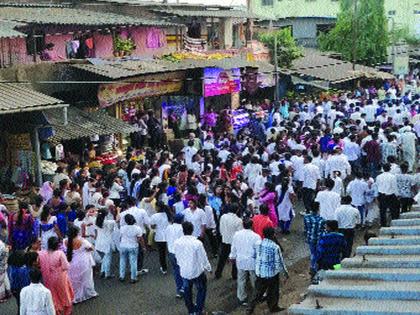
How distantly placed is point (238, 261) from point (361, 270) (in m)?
4.57

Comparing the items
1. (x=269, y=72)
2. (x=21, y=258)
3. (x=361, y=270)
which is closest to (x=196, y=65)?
(x=269, y=72)

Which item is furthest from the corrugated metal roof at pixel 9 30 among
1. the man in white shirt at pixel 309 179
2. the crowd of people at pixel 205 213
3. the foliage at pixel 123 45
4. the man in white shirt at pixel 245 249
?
the man in white shirt at pixel 245 249

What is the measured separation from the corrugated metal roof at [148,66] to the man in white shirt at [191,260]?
9041mm

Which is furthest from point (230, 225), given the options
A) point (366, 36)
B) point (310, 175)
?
point (366, 36)

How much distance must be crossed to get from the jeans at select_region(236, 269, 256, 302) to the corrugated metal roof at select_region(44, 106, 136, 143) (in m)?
7.37

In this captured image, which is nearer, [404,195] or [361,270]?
[361,270]

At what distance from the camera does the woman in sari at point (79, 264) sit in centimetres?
1038

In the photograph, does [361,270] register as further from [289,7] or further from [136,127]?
[289,7]

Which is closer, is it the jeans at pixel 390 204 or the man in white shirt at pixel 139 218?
the man in white shirt at pixel 139 218

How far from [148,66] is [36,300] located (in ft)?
42.0

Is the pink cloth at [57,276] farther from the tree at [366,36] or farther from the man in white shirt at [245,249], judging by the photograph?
the tree at [366,36]

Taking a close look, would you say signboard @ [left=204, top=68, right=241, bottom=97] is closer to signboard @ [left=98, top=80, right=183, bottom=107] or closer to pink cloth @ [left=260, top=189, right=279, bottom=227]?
signboard @ [left=98, top=80, right=183, bottom=107]

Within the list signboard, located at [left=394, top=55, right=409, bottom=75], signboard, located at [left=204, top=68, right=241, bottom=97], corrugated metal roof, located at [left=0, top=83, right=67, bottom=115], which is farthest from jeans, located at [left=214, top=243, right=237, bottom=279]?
signboard, located at [left=394, top=55, right=409, bottom=75]

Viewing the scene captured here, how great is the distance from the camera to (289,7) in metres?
56.1
